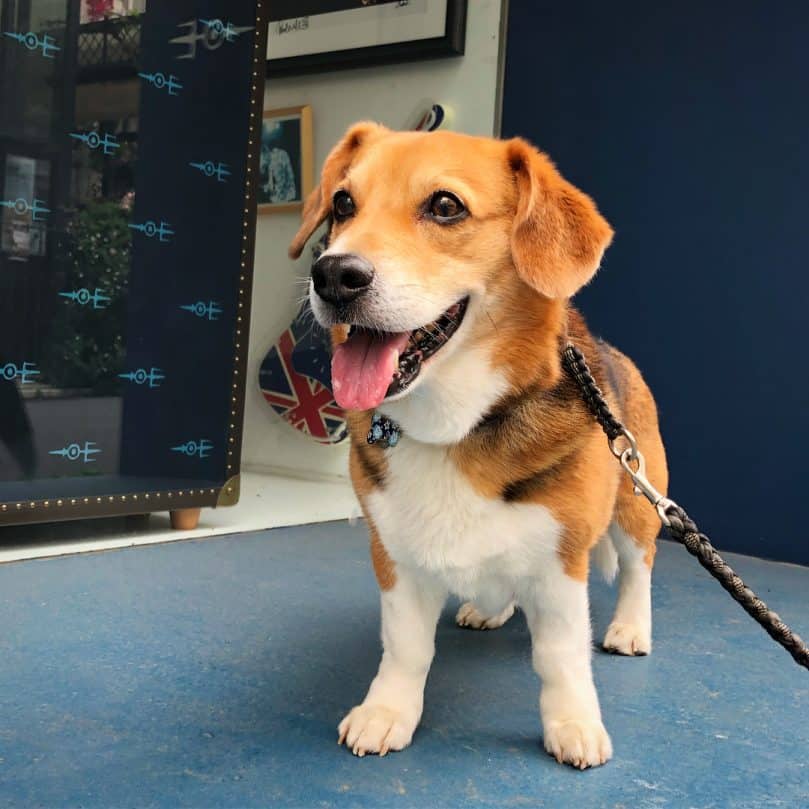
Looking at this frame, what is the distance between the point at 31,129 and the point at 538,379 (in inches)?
65.2

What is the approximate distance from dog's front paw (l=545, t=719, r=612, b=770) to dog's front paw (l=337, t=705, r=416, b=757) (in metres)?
0.21

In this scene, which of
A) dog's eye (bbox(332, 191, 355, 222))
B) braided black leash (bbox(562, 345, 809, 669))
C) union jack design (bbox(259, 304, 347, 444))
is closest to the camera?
braided black leash (bbox(562, 345, 809, 669))

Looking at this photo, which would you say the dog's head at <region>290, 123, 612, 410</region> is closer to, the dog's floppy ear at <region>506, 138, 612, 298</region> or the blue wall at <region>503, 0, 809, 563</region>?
the dog's floppy ear at <region>506, 138, 612, 298</region>

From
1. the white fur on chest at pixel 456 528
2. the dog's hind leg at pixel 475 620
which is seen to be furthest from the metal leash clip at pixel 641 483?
the dog's hind leg at pixel 475 620

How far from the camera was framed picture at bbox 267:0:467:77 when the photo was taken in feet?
10.9

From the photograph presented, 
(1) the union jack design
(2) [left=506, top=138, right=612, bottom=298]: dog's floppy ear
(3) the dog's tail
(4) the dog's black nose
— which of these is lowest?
(3) the dog's tail

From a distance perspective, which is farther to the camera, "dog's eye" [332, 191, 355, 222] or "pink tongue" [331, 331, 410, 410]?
"dog's eye" [332, 191, 355, 222]

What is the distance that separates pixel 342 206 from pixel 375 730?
0.81m

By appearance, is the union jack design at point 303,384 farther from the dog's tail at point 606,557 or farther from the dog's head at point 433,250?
the dog's head at point 433,250

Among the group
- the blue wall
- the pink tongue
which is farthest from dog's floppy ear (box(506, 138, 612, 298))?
the blue wall

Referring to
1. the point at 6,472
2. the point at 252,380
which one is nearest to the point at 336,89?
the point at 252,380

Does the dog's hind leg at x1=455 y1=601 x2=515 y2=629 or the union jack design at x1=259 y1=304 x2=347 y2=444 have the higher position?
the union jack design at x1=259 y1=304 x2=347 y2=444

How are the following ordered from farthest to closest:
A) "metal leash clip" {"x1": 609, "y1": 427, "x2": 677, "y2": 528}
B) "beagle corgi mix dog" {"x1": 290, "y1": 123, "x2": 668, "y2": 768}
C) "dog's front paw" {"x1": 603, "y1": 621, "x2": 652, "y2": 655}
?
"dog's front paw" {"x1": 603, "y1": 621, "x2": 652, "y2": 655} < "beagle corgi mix dog" {"x1": 290, "y1": 123, "x2": 668, "y2": 768} < "metal leash clip" {"x1": 609, "y1": 427, "x2": 677, "y2": 528}

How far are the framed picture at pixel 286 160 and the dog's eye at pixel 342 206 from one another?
2.44 metres
